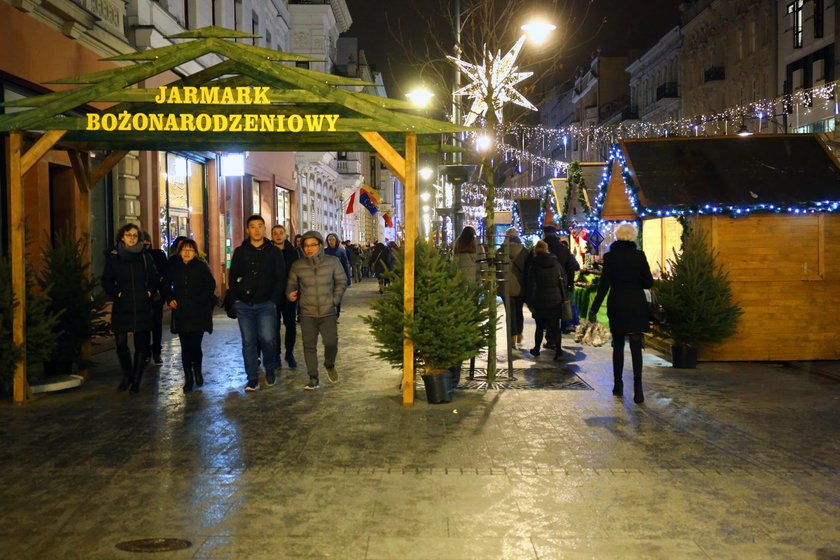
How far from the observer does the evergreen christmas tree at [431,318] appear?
32.4 feet

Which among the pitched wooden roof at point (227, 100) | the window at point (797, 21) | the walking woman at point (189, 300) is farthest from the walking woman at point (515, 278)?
the window at point (797, 21)

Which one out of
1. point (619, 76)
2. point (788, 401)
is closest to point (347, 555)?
point (788, 401)

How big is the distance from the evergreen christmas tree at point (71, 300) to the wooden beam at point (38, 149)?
66.6 inches

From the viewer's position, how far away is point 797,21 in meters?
38.4

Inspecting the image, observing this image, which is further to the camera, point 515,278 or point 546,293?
point 515,278

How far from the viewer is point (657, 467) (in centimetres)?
716

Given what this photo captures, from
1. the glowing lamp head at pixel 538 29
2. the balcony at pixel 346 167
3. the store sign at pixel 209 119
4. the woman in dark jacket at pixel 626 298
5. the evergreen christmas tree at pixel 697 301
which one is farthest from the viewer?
the balcony at pixel 346 167

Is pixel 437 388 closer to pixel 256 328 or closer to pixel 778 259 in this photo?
pixel 256 328

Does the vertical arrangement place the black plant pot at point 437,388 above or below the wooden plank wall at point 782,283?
below

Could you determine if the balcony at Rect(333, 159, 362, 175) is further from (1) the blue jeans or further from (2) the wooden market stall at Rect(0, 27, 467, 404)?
(2) the wooden market stall at Rect(0, 27, 467, 404)

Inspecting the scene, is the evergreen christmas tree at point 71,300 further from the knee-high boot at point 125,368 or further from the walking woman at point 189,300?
the walking woman at point 189,300

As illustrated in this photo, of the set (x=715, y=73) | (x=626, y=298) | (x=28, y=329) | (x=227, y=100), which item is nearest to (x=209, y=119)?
(x=227, y=100)

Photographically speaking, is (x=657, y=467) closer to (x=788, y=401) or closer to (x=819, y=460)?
(x=819, y=460)

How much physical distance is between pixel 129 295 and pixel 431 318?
3.49m
